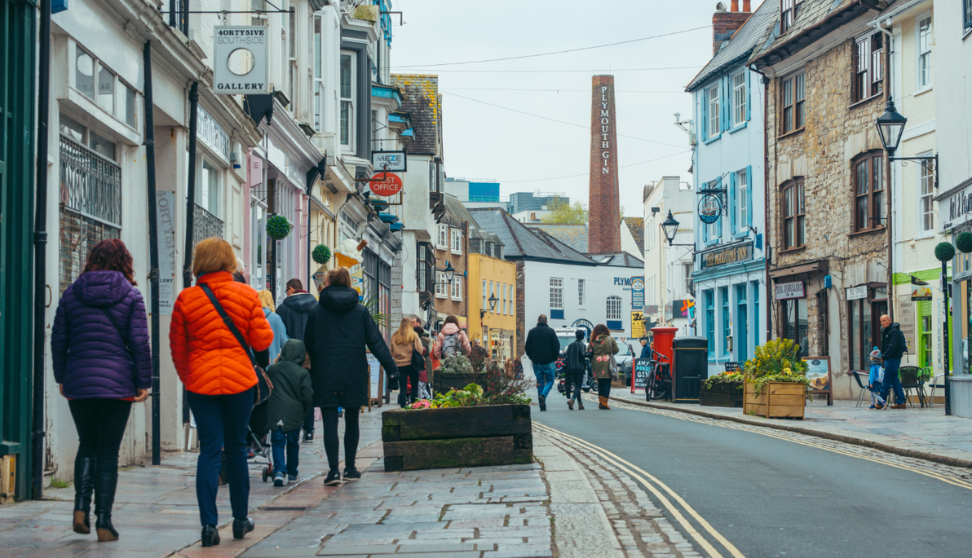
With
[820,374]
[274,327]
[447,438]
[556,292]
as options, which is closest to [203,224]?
[274,327]

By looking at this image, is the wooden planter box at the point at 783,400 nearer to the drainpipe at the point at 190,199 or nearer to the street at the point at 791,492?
the street at the point at 791,492

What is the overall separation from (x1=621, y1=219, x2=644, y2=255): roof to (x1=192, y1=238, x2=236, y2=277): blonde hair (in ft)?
260

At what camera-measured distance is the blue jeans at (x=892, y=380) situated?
2014 centimetres

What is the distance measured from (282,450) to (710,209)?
2743cm

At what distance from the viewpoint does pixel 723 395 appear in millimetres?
22219

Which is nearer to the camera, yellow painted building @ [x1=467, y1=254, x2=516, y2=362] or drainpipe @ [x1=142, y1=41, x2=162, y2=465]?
drainpipe @ [x1=142, y1=41, x2=162, y2=465]

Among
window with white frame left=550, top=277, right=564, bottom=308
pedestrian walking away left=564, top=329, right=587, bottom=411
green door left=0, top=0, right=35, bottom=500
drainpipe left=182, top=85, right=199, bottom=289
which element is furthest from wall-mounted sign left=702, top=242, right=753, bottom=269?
window with white frame left=550, top=277, right=564, bottom=308

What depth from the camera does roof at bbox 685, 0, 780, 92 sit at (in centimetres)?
3256

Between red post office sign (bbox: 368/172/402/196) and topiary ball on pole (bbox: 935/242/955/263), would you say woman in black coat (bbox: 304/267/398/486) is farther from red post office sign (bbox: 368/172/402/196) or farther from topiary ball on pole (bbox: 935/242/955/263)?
red post office sign (bbox: 368/172/402/196)

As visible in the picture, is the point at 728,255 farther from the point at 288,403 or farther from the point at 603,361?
the point at 288,403

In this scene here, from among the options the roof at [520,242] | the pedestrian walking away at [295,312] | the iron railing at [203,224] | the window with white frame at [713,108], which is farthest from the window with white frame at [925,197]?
the roof at [520,242]

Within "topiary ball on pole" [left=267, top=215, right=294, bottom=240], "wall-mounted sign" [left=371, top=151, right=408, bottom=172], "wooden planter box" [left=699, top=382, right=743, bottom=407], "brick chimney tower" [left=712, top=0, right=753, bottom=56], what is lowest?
"wooden planter box" [left=699, top=382, right=743, bottom=407]

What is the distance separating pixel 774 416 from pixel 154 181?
36.6ft

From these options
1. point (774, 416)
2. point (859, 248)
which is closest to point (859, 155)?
point (859, 248)
